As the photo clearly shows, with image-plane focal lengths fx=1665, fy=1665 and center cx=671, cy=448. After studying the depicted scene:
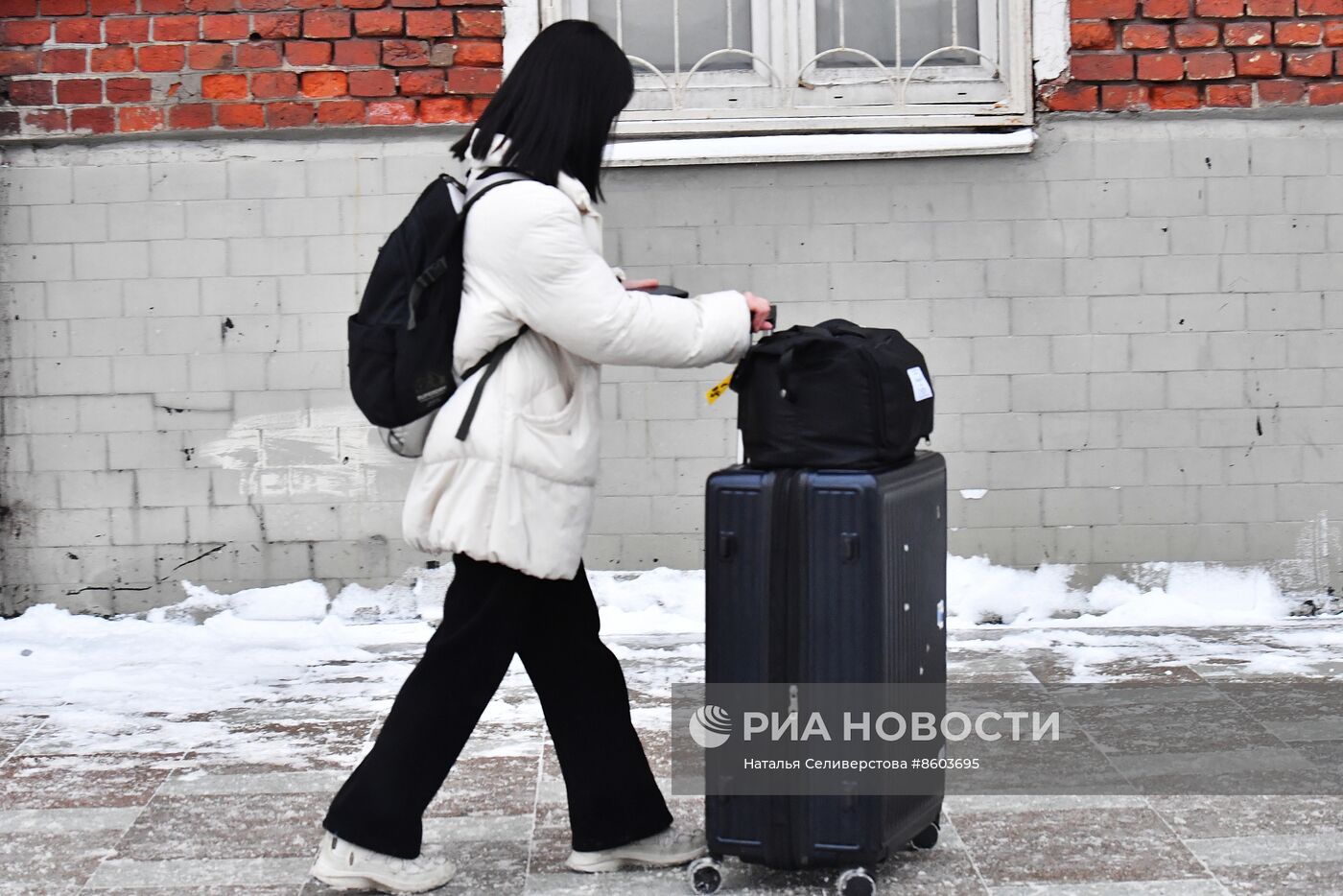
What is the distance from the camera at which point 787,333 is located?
345cm

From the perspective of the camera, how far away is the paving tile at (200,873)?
11.8 ft

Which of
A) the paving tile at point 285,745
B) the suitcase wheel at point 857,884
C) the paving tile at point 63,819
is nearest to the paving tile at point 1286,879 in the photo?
the suitcase wheel at point 857,884

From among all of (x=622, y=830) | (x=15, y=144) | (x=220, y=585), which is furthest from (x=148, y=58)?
(x=622, y=830)

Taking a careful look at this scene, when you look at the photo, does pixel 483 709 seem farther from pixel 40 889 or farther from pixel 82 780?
pixel 82 780

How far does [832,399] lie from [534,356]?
61cm

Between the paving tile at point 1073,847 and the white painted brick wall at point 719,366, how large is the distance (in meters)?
2.56

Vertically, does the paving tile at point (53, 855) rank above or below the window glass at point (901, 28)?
below

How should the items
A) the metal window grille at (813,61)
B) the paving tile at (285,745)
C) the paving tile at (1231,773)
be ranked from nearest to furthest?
the paving tile at (1231,773) → the paving tile at (285,745) → the metal window grille at (813,61)

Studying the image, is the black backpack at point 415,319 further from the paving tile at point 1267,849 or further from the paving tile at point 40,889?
the paving tile at point 1267,849

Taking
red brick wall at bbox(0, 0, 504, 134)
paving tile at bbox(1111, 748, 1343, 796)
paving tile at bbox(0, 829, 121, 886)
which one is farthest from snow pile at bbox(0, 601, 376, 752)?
paving tile at bbox(1111, 748, 1343, 796)

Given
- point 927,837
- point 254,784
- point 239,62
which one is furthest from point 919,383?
point 239,62

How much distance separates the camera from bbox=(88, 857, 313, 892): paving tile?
361 centimetres

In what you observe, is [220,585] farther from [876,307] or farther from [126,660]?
[876,307]

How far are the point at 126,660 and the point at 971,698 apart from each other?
9.61 feet
